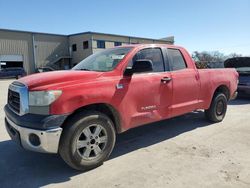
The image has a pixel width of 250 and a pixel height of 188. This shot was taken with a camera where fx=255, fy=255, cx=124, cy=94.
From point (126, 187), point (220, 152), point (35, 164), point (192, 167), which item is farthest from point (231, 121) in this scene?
point (35, 164)

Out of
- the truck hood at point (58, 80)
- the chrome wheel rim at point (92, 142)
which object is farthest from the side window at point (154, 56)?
the chrome wheel rim at point (92, 142)

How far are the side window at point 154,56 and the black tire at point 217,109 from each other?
2039 mm

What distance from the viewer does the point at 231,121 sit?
6.48m

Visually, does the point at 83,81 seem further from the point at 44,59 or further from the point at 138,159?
the point at 44,59

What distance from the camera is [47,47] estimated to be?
136 feet

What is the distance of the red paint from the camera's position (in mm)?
3555

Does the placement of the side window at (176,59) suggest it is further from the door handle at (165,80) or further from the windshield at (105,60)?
the windshield at (105,60)

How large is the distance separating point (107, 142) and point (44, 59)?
40.2m

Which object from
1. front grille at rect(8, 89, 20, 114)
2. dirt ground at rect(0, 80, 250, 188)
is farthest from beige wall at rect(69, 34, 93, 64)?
front grille at rect(8, 89, 20, 114)

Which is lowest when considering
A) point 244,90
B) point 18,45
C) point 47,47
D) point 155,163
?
point 155,163

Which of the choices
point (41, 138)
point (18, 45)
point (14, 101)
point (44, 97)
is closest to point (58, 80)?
point (44, 97)

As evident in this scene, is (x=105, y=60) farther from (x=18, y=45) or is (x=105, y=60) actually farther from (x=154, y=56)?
(x=18, y=45)

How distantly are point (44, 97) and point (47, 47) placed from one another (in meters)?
40.5

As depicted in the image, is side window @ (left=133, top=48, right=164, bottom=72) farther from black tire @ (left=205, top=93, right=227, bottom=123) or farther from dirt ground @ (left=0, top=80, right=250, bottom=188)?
black tire @ (left=205, top=93, right=227, bottom=123)
